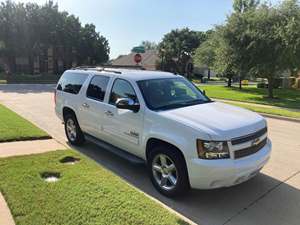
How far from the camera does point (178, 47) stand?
65312 mm

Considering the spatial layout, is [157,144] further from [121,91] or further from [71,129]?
[71,129]

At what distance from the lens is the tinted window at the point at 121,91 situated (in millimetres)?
5732

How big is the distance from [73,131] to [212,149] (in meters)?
4.26

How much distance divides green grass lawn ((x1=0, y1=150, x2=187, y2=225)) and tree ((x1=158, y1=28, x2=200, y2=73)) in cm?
5489

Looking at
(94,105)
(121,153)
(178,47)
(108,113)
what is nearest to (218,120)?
(121,153)

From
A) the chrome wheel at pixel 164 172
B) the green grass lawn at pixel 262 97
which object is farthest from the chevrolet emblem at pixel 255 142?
the green grass lawn at pixel 262 97

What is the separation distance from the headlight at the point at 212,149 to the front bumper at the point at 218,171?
7 cm

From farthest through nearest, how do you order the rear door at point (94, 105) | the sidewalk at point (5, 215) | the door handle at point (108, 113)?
the rear door at point (94, 105) < the door handle at point (108, 113) < the sidewalk at point (5, 215)

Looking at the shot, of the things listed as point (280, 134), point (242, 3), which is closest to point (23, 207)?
point (280, 134)

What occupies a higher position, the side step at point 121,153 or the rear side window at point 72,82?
the rear side window at point 72,82

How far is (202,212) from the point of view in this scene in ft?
14.9

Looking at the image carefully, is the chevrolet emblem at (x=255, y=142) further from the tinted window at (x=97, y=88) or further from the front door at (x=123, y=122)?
the tinted window at (x=97, y=88)

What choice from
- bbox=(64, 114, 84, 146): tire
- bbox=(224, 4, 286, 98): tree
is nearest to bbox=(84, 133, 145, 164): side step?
bbox=(64, 114, 84, 146): tire

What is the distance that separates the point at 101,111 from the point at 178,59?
191ft
